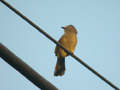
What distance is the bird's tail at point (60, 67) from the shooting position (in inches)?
164

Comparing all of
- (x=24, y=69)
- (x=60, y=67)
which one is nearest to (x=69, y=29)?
(x=60, y=67)

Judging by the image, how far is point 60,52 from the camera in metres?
5.04

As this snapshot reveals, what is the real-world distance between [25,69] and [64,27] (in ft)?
14.3

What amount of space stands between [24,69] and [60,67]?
3275mm

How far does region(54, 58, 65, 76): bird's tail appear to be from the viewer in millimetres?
4172

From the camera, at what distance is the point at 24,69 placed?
119 centimetres

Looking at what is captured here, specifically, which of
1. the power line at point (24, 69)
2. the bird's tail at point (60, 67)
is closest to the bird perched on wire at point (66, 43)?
the bird's tail at point (60, 67)

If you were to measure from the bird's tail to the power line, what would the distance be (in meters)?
2.92

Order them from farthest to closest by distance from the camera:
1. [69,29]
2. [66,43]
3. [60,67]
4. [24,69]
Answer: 1. [69,29]
2. [66,43]
3. [60,67]
4. [24,69]

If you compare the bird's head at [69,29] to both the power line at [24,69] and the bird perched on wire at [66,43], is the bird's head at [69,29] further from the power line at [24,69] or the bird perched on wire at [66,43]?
the power line at [24,69]

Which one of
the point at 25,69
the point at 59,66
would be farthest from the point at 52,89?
the point at 59,66

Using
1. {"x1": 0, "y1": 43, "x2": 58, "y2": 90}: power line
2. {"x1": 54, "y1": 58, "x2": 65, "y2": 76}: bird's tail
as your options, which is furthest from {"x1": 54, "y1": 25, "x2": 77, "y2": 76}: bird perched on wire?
{"x1": 0, "y1": 43, "x2": 58, "y2": 90}: power line

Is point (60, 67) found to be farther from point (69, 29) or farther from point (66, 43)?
point (69, 29)

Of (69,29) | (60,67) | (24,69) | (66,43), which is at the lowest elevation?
(24,69)
